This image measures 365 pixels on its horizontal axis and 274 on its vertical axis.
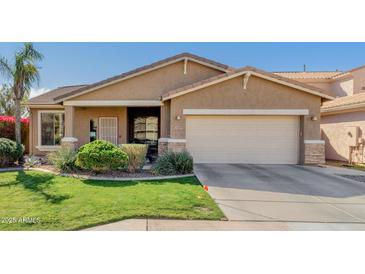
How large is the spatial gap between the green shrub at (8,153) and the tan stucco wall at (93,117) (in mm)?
4041

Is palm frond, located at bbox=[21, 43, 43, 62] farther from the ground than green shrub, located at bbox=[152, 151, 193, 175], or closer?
farther from the ground

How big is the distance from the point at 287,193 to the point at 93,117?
1237 centimetres

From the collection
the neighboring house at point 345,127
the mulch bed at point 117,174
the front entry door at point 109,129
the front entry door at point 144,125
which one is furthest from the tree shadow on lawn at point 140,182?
the neighboring house at point 345,127

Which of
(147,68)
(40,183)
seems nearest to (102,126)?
(147,68)

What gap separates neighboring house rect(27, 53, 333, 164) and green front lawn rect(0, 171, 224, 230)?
14.7ft

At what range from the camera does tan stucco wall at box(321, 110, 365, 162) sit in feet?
44.3

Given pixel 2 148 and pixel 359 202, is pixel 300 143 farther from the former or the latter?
pixel 2 148

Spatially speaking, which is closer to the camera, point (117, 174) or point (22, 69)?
point (117, 174)

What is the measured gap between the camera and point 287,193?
7.34m

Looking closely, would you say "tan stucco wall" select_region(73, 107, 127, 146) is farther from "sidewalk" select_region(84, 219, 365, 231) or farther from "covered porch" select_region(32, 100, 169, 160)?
"sidewalk" select_region(84, 219, 365, 231)

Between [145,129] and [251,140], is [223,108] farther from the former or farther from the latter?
[145,129]

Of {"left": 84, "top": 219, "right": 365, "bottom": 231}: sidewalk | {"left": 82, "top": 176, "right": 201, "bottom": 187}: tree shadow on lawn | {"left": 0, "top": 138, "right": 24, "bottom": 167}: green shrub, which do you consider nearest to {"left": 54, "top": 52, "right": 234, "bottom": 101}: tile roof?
{"left": 0, "top": 138, "right": 24, "bottom": 167}: green shrub

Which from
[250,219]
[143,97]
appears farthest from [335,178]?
[143,97]

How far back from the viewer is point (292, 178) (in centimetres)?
932
